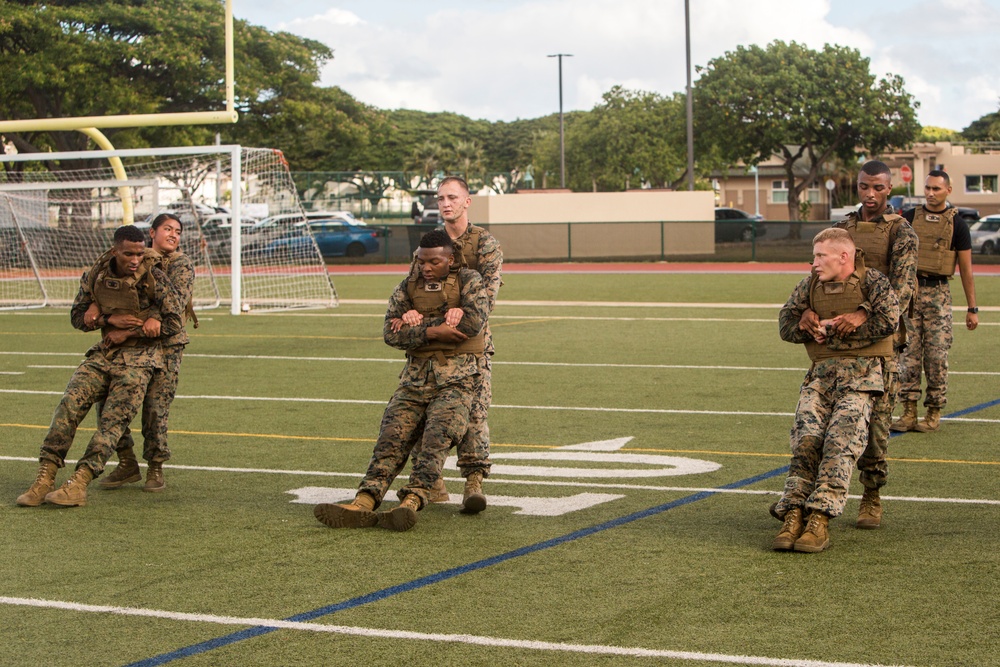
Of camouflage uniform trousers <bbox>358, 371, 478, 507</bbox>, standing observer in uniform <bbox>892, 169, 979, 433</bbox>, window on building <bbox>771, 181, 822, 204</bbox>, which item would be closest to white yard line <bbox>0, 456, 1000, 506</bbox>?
camouflage uniform trousers <bbox>358, 371, 478, 507</bbox>

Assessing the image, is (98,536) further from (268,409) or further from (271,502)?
(268,409)

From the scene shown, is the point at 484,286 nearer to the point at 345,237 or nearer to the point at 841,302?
the point at 841,302

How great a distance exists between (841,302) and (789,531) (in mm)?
1262

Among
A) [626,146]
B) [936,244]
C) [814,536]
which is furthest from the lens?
[626,146]

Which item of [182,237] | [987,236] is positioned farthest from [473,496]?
[987,236]

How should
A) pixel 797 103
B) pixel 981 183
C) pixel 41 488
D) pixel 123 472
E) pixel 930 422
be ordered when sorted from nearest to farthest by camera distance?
1. pixel 41 488
2. pixel 123 472
3. pixel 930 422
4. pixel 797 103
5. pixel 981 183

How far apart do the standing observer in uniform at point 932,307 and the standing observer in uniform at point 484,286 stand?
4.12 meters

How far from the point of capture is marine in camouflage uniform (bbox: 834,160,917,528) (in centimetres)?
767

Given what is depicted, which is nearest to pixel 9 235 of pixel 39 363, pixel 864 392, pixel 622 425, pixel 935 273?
pixel 39 363

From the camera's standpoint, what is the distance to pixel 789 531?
23.7ft

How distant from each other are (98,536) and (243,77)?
42910mm

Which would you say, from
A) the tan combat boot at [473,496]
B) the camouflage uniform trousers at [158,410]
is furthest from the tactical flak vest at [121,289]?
the tan combat boot at [473,496]

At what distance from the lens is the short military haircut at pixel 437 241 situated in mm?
8094

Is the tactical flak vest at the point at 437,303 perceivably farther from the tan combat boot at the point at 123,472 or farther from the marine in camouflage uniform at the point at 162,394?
the tan combat boot at the point at 123,472
